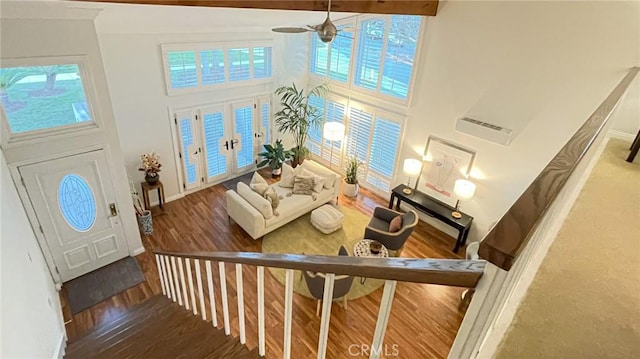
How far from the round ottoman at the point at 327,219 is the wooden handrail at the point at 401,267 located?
4.64 meters

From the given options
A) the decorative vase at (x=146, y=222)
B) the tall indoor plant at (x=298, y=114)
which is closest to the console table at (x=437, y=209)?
the tall indoor plant at (x=298, y=114)

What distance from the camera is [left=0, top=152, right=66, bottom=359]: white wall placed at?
7.37ft

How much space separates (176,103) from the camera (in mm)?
6047

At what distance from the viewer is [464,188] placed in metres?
5.33

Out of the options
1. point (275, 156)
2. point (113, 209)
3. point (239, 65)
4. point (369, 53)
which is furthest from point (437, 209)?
point (113, 209)

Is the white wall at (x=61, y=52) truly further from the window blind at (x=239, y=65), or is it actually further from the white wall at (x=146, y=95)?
the window blind at (x=239, y=65)

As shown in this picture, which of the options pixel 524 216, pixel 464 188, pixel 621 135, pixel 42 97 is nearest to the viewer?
pixel 524 216

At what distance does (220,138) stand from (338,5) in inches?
147

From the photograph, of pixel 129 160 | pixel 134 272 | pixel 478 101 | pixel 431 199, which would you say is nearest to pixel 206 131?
pixel 129 160

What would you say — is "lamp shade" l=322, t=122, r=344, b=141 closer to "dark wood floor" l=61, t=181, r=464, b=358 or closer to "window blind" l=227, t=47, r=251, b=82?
"window blind" l=227, t=47, r=251, b=82

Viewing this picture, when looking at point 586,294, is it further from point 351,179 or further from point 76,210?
point 351,179

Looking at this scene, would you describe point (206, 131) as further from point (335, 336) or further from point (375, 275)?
point (375, 275)

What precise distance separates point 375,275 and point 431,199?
5.49m

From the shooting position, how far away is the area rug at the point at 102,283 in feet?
14.6
